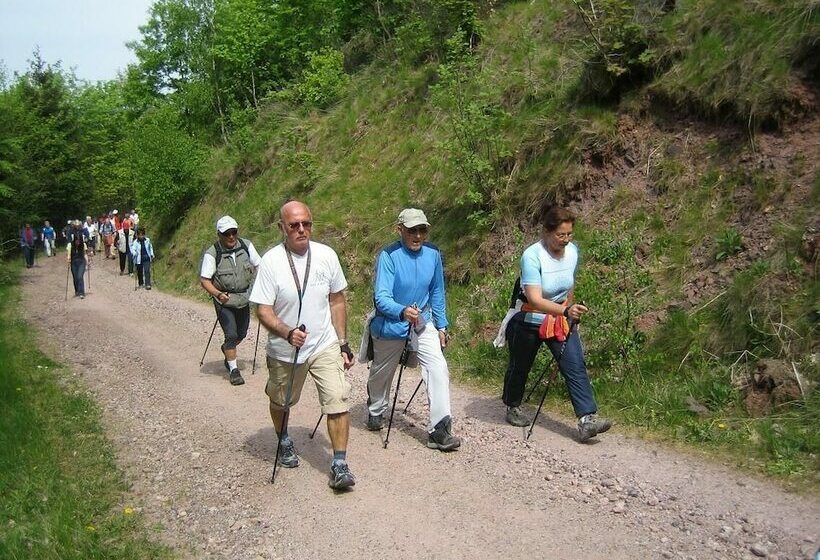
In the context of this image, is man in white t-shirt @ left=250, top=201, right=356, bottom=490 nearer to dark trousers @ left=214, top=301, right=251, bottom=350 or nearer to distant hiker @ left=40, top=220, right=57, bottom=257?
dark trousers @ left=214, top=301, right=251, bottom=350

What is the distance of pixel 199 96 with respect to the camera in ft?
95.8

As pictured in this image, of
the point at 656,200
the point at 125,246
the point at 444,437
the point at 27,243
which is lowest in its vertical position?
the point at 444,437

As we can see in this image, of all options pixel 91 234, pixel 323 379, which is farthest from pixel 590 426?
pixel 91 234

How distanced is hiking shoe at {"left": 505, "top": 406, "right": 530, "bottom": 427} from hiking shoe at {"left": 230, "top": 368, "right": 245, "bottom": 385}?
3977 mm

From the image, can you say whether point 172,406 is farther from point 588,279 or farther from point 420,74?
point 420,74

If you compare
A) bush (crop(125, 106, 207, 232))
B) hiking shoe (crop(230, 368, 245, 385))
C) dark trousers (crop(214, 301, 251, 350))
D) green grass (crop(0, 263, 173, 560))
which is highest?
bush (crop(125, 106, 207, 232))

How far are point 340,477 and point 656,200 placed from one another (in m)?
5.78

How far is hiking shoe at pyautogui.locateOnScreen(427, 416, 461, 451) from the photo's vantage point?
630 centimetres

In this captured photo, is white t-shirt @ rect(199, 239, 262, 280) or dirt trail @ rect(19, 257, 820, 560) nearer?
dirt trail @ rect(19, 257, 820, 560)

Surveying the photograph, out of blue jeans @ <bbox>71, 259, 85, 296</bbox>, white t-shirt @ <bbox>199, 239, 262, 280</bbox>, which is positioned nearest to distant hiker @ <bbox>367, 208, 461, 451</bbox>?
white t-shirt @ <bbox>199, 239, 262, 280</bbox>

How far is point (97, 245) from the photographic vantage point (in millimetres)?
37625

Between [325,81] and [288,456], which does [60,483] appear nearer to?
[288,456]

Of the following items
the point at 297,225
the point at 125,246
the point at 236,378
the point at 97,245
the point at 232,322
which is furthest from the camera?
the point at 97,245

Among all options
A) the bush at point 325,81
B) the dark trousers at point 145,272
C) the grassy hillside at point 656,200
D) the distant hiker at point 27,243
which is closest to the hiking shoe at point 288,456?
the grassy hillside at point 656,200
